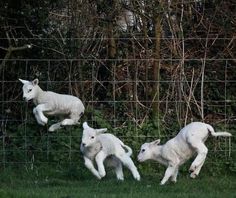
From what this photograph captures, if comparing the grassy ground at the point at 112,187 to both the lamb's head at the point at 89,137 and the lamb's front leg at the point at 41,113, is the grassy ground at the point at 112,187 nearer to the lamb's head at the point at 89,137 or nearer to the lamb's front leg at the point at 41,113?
the lamb's head at the point at 89,137

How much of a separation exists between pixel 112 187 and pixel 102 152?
2.80 ft

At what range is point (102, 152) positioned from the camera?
10828 millimetres

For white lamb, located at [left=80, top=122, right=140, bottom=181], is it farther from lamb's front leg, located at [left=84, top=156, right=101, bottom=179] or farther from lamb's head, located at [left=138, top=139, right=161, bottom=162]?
lamb's head, located at [left=138, top=139, right=161, bottom=162]

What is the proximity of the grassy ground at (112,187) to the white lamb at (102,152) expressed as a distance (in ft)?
0.57

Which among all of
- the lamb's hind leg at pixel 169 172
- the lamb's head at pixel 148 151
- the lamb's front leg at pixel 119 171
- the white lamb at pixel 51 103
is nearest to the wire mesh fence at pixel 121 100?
the lamb's front leg at pixel 119 171

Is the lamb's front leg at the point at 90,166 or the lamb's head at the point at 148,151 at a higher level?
the lamb's head at the point at 148,151

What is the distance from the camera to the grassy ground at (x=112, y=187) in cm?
932

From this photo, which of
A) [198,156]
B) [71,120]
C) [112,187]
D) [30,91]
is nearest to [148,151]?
[198,156]

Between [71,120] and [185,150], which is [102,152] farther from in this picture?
[185,150]

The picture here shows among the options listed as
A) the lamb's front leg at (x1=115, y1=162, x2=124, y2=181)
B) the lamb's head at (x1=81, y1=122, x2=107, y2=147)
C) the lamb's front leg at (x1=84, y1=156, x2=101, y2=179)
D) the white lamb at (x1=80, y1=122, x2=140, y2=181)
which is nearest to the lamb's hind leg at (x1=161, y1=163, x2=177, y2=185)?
the white lamb at (x1=80, y1=122, x2=140, y2=181)

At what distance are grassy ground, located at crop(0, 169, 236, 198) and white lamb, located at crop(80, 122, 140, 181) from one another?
0.17m

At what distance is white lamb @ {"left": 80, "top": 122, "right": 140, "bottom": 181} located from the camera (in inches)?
421

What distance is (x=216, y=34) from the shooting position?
47.5 feet

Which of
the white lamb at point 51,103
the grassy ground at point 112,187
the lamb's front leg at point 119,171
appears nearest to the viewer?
the grassy ground at point 112,187
